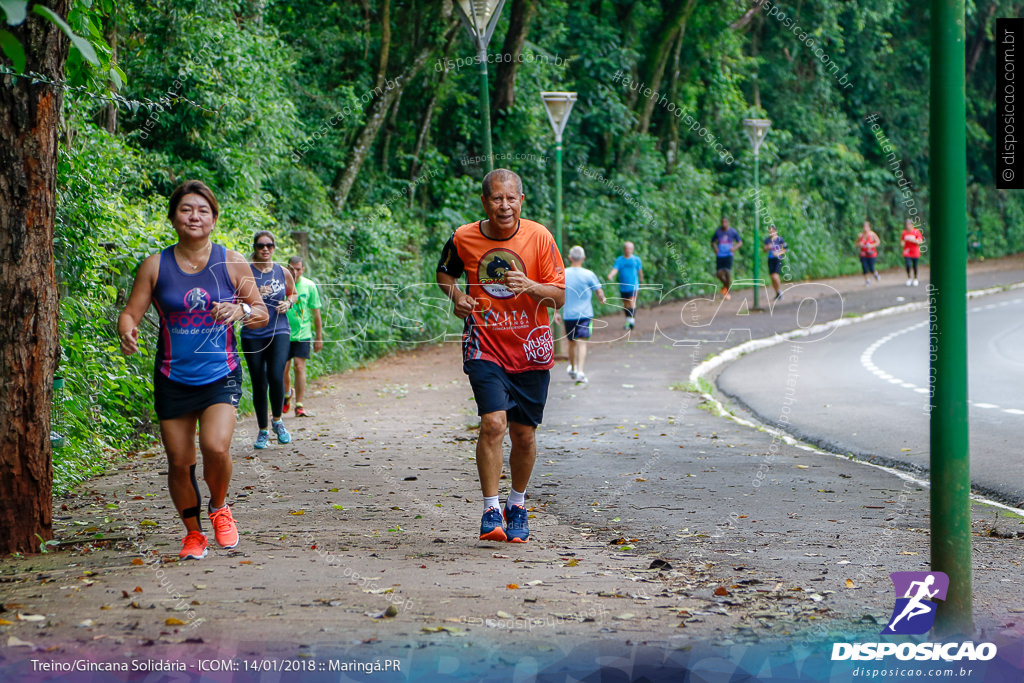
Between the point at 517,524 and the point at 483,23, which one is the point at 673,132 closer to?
the point at 483,23

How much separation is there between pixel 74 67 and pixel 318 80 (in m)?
16.7

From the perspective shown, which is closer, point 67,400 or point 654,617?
point 654,617

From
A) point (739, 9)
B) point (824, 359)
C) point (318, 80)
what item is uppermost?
point (739, 9)

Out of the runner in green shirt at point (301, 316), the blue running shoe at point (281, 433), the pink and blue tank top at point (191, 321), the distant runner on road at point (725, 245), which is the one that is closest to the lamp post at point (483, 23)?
the runner in green shirt at point (301, 316)

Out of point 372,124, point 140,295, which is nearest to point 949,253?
point 140,295

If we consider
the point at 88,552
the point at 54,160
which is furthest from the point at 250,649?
the point at 54,160

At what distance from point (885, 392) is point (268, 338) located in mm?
8312

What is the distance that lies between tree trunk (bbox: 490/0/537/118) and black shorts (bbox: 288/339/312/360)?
14.5m

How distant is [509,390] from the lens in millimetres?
6238

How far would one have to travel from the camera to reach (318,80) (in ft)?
74.6

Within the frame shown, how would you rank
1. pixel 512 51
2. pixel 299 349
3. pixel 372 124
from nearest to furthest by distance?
pixel 299 349, pixel 372 124, pixel 512 51

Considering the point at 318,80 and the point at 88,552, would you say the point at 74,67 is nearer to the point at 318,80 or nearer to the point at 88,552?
the point at 88,552

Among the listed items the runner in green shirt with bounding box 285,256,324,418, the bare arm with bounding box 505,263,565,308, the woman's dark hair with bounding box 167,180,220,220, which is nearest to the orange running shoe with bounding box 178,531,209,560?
the woman's dark hair with bounding box 167,180,220,220

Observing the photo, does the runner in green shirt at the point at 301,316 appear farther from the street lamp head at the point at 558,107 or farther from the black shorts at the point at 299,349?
the street lamp head at the point at 558,107
